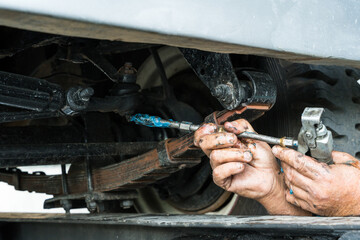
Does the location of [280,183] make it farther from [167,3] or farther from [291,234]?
[167,3]

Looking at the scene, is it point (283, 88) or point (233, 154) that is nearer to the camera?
point (233, 154)

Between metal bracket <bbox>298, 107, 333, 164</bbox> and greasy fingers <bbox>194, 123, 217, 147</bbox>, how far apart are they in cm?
25

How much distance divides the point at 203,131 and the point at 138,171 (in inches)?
15.3

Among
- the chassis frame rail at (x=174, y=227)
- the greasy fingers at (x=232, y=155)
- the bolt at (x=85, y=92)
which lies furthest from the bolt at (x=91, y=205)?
the greasy fingers at (x=232, y=155)

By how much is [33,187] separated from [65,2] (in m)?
1.38

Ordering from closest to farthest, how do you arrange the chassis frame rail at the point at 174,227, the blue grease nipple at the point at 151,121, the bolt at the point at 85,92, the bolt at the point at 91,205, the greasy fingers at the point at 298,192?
the chassis frame rail at the point at 174,227
the greasy fingers at the point at 298,192
the bolt at the point at 85,92
the blue grease nipple at the point at 151,121
the bolt at the point at 91,205

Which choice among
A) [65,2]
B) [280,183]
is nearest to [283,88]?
[280,183]

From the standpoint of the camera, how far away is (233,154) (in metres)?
1.10

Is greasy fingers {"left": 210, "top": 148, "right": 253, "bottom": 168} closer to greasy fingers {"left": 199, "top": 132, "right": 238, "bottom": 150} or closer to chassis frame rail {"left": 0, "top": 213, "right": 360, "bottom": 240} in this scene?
greasy fingers {"left": 199, "top": 132, "right": 238, "bottom": 150}

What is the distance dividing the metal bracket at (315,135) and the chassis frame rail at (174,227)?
7.9 inches

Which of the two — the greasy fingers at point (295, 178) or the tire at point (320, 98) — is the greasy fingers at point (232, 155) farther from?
the tire at point (320, 98)

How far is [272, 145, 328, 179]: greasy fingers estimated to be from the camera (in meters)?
1.03

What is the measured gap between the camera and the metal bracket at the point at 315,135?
0.96 m

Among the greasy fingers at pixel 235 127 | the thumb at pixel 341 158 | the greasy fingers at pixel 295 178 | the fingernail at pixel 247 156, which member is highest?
the greasy fingers at pixel 235 127
